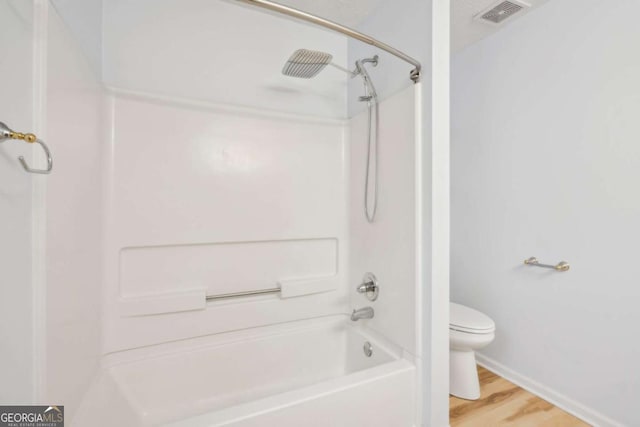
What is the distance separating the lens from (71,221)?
985 millimetres

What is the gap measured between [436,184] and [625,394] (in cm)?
143

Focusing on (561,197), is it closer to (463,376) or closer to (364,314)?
(463,376)

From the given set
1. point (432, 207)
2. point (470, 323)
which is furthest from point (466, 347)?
point (432, 207)

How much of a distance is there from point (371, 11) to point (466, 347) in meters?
2.11

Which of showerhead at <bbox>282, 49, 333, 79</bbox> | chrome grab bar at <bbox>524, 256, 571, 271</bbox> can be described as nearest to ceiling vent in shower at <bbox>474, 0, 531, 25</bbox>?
showerhead at <bbox>282, 49, 333, 79</bbox>

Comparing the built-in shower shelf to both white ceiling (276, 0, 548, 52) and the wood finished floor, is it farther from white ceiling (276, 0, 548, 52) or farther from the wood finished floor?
white ceiling (276, 0, 548, 52)

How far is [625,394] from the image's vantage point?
4.55 ft

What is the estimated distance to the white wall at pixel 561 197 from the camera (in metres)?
1.41

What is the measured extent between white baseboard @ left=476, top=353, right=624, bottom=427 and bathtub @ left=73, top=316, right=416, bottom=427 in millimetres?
1043

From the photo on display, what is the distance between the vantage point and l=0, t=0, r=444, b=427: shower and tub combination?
108 cm

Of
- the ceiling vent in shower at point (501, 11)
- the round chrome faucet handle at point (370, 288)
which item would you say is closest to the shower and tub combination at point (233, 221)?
the round chrome faucet handle at point (370, 288)

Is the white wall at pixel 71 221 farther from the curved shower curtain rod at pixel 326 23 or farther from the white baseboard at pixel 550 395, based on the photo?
the white baseboard at pixel 550 395

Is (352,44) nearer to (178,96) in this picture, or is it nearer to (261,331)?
(178,96)

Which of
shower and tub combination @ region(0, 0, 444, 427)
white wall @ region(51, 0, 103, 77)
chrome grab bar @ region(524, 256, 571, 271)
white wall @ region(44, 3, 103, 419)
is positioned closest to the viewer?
white wall @ region(44, 3, 103, 419)
